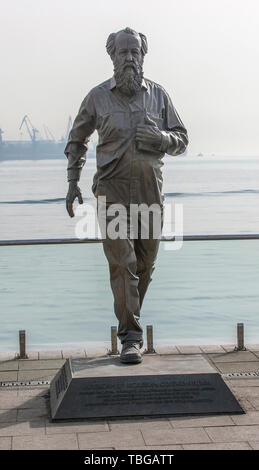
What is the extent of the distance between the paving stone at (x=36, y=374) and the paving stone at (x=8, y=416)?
2.43ft

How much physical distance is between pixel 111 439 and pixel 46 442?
31 centimetres

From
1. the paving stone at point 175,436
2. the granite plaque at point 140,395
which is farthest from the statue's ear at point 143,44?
the paving stone at point 175,436

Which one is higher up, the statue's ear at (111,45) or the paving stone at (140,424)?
the statue's ear at (111,45)

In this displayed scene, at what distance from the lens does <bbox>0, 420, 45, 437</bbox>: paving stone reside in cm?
547

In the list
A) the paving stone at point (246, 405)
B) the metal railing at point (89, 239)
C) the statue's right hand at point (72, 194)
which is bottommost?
the paving stone at point (246, 405)

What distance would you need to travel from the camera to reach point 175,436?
211 inches

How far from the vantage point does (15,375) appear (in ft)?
22.2

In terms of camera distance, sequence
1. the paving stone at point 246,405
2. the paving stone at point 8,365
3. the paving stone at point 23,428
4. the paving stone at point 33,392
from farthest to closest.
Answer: the paving stone at point 8,365
the paving stone at point 33,392
the paving stone at point 246,405
the paving stone at point 23,428

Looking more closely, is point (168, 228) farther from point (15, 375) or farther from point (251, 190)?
point (251, 190)

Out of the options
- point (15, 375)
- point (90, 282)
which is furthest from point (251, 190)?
point (15, 375)

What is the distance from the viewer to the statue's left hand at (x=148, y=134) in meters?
6.14

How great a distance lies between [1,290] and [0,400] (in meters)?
2.41

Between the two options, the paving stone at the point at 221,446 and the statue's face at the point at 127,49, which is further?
the statue's face at the point at 127,49

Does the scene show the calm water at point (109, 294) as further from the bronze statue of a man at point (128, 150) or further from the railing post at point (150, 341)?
the bronze statue of a man at point (128, 150)
